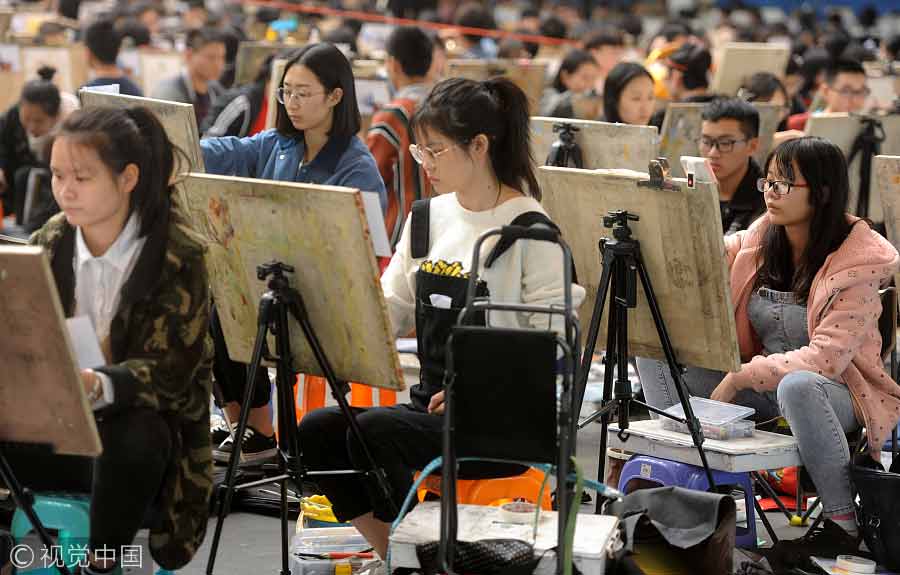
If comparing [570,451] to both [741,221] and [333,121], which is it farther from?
[741,221]

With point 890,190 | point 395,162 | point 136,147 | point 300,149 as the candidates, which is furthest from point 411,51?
point 136,147

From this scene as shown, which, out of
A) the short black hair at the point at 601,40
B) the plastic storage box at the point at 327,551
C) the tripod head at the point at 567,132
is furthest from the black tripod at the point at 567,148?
the short black hair at the point at 601,40

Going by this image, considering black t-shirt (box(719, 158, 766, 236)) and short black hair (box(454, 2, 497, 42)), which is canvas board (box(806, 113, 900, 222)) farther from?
short black hair (box(454, 2, 497, 42))

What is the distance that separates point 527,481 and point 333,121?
1358 millimetres

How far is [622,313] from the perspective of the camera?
140 inches

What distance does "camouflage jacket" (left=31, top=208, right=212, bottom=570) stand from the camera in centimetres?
286

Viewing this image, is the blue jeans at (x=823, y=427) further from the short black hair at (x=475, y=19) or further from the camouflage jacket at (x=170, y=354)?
the short black hair at (x=475, y=19)

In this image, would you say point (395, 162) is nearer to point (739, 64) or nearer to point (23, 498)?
point (739, 64)

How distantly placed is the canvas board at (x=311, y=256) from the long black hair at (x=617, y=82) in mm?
3271

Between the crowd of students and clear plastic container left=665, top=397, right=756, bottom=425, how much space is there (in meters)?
0.08

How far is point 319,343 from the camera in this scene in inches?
126

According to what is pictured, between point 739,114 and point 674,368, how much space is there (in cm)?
164

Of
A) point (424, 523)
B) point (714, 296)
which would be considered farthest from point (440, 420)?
point (714, 296)

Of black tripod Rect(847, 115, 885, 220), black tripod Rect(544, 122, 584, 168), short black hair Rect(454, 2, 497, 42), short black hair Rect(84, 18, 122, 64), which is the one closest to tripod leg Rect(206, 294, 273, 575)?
black tripod Rect(544, 122, 584, 168)
